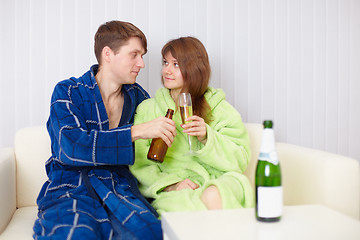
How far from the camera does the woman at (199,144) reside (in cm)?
171

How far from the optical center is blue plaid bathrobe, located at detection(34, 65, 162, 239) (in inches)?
58.9

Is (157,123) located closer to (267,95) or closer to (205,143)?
(205,143)

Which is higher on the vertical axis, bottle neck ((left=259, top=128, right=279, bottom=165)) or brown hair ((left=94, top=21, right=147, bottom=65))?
brown hair ((left=94, top=21, right=147, bottom=65))

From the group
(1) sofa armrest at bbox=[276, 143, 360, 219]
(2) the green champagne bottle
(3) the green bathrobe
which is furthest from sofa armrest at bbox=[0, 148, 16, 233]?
(1) sofa armrest at bbox=[276, 143, 360, 219]

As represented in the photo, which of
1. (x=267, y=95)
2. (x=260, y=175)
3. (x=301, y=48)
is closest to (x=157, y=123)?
(x=260, y=175)

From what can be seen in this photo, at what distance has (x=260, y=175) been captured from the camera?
1150mm

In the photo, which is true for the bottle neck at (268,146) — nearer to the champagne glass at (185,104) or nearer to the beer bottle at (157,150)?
the champagne glass at (185,104)

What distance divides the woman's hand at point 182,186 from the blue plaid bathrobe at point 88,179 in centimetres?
15

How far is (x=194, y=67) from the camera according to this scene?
1.93 m

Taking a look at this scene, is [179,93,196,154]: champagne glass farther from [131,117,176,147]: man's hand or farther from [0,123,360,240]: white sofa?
[0,123,360,240]: white sofa

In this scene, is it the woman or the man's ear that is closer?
the woman

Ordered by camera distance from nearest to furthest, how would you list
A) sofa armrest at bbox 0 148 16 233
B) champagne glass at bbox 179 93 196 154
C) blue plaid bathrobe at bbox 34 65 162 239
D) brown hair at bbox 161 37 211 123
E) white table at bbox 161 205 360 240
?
white table at bbox 161 205 360 240 → blue plaid bathrobe at bbox 34 65 162 239 → champagne glass at bbox 179 93 196 154 → sofa armrest at bbox 0 148 16 233 → brown hair at bbox 161 37 211 123

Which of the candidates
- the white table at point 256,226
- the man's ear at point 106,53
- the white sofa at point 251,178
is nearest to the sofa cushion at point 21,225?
the white sofa at point 251,178

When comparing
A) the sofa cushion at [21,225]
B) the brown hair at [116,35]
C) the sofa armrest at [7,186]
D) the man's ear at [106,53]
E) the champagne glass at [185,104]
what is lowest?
the sofa cushion at [21,225]
